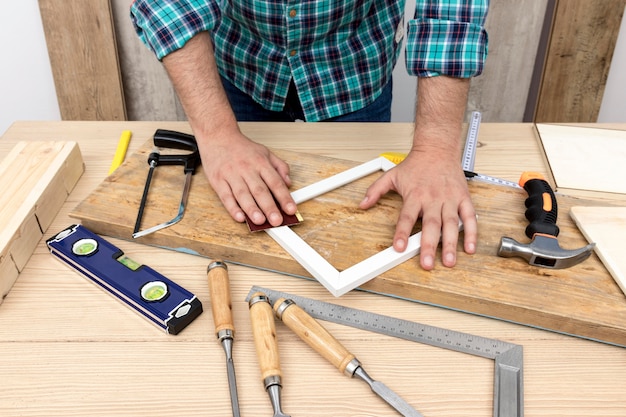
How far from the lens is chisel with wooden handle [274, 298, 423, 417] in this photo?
26.7 inches

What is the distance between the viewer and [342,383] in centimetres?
71

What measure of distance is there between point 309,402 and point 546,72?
1963 millimetres

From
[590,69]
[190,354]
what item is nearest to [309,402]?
[190,354]

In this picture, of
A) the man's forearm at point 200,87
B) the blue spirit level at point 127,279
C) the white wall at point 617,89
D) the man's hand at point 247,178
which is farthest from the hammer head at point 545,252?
the white wall at point 617,89

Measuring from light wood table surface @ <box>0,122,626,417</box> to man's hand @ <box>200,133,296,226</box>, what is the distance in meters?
0.11

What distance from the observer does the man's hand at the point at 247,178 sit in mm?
951

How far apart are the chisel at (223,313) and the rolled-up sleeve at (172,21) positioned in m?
0.52

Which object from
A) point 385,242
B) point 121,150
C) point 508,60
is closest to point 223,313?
point 385,242

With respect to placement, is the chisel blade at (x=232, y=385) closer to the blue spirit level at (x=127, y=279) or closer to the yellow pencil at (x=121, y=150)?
the blue spirit level at (x=127, y=279)

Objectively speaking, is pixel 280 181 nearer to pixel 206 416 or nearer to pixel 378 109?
pixel 206 416

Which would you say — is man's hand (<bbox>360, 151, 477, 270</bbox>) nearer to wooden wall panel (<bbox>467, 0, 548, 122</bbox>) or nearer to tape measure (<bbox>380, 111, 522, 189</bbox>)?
tape measure (<bbox>380, 111, 522, 189</bbox>)

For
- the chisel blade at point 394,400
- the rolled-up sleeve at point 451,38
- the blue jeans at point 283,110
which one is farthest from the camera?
the blue jeans at point 283,110

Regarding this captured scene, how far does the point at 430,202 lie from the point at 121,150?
0.75 metres

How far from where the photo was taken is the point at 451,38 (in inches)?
41.3
